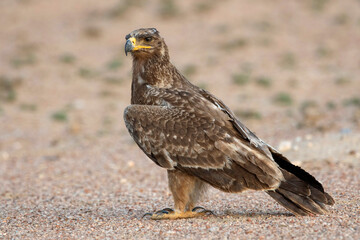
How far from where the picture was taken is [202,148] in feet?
22.0

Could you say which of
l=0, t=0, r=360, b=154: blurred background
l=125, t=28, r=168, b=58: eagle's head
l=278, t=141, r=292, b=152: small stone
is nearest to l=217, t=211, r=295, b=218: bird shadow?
l=125, t=28, r=168, b=58: eagle's head

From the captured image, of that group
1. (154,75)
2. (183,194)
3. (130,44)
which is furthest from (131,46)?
(183,194)

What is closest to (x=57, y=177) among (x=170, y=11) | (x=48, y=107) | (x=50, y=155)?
(x=50, y=155)

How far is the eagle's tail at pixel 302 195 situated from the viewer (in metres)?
6.50

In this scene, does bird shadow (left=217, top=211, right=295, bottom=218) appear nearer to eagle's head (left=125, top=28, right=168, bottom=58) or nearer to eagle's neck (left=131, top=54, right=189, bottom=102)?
eagle's neck (left=131, top=54, right=189, bottom=102)

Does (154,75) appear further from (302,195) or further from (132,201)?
(302,195)

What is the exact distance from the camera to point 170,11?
101ft

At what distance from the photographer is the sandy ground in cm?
707

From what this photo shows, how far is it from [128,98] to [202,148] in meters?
14.1

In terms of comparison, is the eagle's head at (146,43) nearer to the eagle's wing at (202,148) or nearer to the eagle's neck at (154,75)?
the eagle's neck at (154,75)

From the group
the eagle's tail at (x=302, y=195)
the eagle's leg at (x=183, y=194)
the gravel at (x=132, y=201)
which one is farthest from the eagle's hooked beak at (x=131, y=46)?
the eagle's tail at (x=302, y=195)

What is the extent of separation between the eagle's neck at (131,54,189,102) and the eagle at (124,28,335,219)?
0.30ft

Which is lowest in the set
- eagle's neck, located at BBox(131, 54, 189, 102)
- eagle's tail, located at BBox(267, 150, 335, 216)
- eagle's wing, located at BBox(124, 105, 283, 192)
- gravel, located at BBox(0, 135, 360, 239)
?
gravel, located at BBox(0, 135, 360, 239)

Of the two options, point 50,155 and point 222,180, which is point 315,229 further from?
point 50,155
